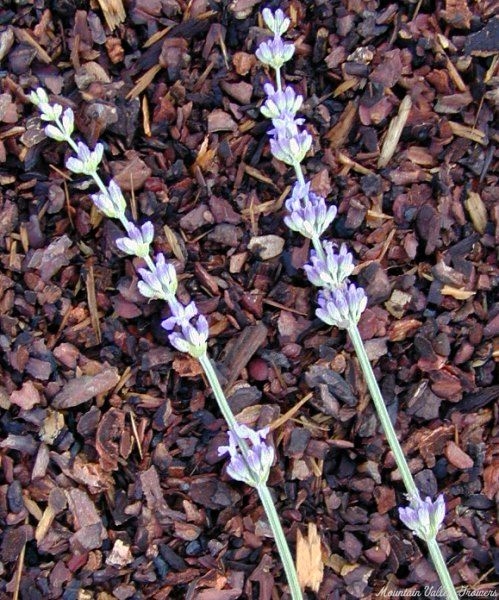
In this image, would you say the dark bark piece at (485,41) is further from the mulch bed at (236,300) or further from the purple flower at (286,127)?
the purple flower at (286,127)

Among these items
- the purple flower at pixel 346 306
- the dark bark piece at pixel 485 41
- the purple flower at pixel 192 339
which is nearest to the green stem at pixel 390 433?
the purple flower at pixel 346 306

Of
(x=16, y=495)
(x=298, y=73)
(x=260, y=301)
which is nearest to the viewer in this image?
(x=16, y=495)

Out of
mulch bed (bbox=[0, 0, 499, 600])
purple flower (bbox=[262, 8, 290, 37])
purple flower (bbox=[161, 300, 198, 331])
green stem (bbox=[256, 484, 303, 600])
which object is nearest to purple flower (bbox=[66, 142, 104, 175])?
mulch bed (bbox=[0, 0, 499, 600])

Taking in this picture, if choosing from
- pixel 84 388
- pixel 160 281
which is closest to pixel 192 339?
pixel 160 281

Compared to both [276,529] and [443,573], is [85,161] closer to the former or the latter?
[276,529]

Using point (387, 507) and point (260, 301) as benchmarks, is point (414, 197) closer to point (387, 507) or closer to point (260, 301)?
point (260, 301)

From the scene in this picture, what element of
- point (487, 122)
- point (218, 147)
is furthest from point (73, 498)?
point (487, 122)
